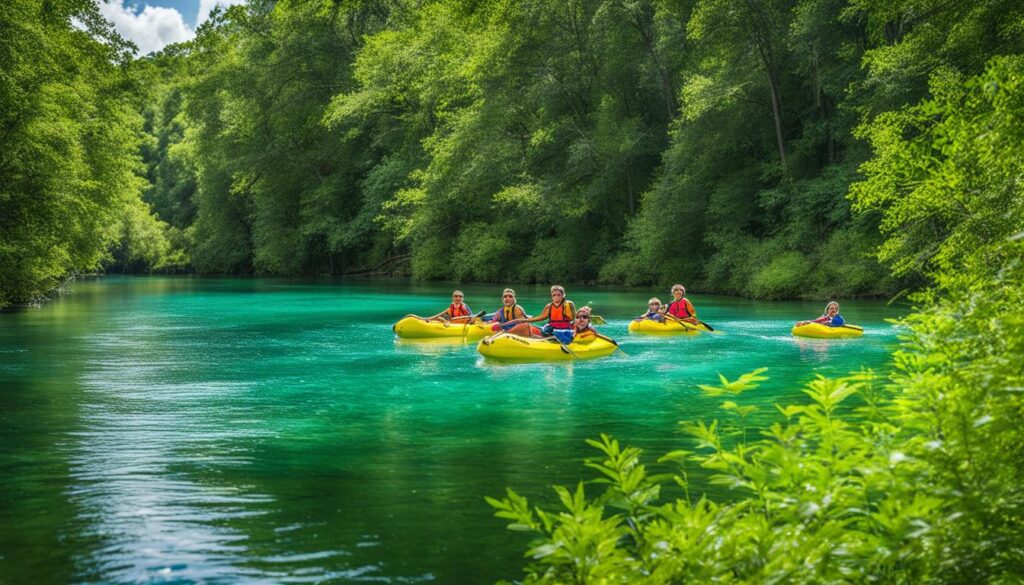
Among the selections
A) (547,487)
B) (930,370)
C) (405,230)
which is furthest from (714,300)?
(930,370)

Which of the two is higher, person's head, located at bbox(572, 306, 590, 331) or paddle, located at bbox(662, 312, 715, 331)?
person's head, located at bbox(572, 306, 590, 331)

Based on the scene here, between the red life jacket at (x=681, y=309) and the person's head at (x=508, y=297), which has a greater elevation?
the person's head at (x=508, y=297)

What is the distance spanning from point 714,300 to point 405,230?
18556 mm

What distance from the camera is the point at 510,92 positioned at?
40.5m

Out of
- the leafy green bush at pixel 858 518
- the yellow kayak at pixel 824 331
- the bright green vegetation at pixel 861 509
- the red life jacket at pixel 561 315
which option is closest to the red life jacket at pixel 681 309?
the yellow kayak at pixel 824 331

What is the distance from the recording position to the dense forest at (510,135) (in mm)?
24422

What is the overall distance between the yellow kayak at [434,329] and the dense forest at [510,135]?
7.54 meters

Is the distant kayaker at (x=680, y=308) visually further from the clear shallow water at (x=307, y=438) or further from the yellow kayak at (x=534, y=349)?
the yellow kayak at (x=534, y=349)

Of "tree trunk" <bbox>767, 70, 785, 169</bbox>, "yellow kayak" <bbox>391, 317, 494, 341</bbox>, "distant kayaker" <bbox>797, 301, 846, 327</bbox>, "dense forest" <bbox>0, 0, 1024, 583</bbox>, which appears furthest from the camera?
"tree trunk" <bbox>767, 70, 785, 169</bbox>

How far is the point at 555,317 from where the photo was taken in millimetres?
17438

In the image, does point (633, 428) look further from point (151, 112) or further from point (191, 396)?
point (151, 112)

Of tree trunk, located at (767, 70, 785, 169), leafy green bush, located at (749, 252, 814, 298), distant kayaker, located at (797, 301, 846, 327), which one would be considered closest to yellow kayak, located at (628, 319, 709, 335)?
distant kayaker, located at (797, 301, 846, 327)

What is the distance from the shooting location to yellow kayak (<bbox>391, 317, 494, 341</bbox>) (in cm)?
1900

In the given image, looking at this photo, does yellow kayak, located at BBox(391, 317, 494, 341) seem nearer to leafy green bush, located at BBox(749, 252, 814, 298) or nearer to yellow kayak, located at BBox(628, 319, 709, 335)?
yellow kayak, located at BBox(628, 319, 709, 335)
